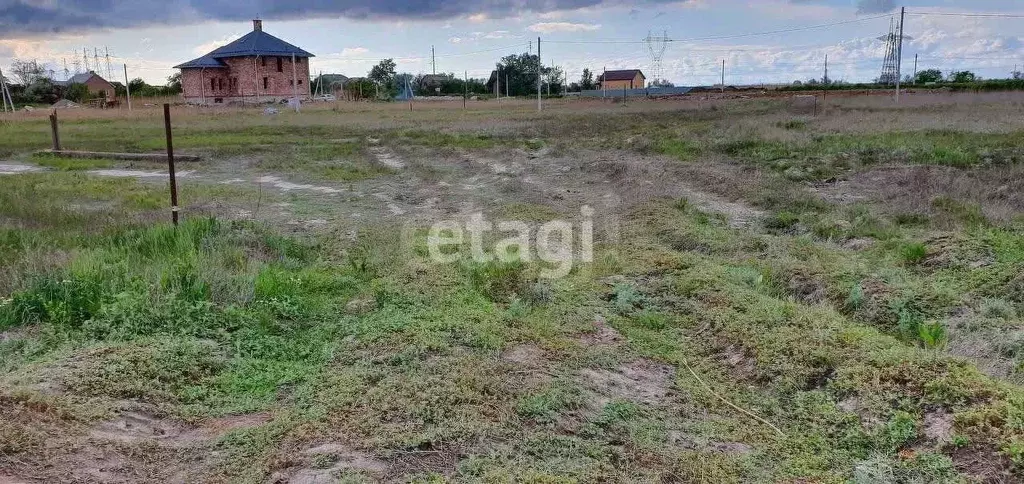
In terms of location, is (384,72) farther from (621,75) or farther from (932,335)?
(932,335)

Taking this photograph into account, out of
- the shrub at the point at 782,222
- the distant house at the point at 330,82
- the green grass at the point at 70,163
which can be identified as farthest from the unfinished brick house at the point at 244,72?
the shrub at the point at 782,222

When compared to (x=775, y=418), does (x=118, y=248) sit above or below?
above

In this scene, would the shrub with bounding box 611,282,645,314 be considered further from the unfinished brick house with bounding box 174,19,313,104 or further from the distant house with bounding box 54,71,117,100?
the distant house with bounding box 54,71,117,100

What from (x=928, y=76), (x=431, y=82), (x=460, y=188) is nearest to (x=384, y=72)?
(x=431, y=82)

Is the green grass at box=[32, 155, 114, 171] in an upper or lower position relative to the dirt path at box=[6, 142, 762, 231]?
upper

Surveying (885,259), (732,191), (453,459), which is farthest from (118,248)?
(732,191)

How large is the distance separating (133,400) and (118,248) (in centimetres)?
334

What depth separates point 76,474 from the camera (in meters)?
2.91

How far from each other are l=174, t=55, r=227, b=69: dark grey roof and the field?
140 ft

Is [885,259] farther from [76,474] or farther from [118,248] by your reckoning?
[118,248]

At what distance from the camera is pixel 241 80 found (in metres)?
49.4

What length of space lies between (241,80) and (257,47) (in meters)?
2.71

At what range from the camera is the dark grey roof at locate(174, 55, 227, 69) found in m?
48.1

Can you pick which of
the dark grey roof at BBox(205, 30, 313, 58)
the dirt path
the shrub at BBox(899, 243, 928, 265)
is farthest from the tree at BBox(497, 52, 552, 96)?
the shrub at BBox(899, 243, 928, 265)
